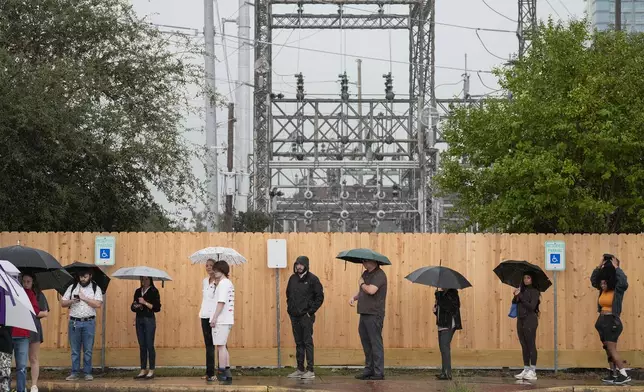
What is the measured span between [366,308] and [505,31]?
31.4 meters

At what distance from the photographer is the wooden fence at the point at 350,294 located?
1844 cm

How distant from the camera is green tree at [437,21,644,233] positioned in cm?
2125

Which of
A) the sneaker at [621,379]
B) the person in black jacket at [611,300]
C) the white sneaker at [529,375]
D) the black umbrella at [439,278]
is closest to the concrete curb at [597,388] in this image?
the sneaker at [621,379]

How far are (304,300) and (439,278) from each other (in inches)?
79.8

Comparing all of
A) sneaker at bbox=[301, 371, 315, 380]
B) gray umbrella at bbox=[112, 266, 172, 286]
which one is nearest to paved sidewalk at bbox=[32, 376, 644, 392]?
sneaker at bbox=[301, 371, 315, 380]

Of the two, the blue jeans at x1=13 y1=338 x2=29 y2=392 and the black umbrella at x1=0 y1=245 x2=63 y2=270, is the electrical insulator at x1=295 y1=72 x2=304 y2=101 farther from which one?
the blue jeans at x1=13 y1=338 x2=29 y2=392

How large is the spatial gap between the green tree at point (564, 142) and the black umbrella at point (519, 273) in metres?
3.93

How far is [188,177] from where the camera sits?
2470 cm

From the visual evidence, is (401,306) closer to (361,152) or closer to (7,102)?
(7,102)

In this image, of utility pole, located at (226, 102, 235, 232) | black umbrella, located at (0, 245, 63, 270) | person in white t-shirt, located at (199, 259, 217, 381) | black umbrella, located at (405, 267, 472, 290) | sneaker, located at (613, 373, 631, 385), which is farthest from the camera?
utility pole, located at (226, 102, 235, 232)

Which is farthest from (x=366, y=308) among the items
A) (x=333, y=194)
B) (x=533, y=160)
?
(x=333, y=194)

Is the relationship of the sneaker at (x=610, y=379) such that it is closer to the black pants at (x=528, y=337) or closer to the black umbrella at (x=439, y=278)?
the black pants at (x=528, y=337)

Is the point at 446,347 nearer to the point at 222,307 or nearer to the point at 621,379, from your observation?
the point at 621,379

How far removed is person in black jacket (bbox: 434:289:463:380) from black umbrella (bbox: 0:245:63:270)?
5749 millimetres
